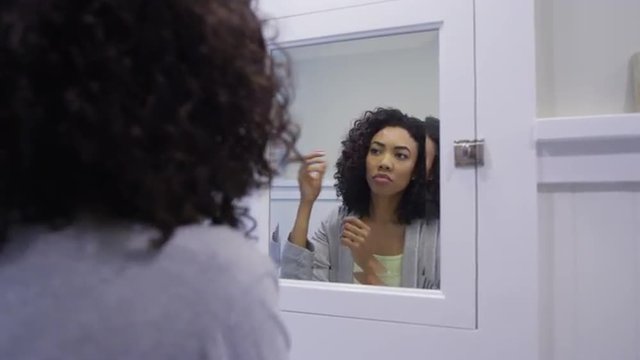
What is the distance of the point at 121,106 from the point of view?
40 centimetres

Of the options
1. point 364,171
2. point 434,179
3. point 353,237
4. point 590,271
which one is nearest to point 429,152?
point 434,179

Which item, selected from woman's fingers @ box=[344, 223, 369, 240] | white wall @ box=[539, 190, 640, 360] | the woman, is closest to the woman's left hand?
woman's fingers @ box=[344, 223, 369, 240]

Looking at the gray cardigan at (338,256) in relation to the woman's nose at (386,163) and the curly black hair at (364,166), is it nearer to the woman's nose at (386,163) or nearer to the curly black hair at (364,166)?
the curly black hair at (364,166)

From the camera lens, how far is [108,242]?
41 cm

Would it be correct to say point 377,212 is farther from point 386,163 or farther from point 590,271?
point 590,271

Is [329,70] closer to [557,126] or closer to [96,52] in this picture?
[557,126]

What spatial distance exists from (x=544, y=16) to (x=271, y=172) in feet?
2.69

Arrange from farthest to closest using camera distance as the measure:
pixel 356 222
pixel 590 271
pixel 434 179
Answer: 1. pixel 356 222
2. pixel 434 179
3. pixel 590 271

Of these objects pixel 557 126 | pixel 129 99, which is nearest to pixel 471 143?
pixel 557 126

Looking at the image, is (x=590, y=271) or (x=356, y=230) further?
(x=356, y=230)

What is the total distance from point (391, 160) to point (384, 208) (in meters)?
0.11

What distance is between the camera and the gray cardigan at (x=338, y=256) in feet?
3.82

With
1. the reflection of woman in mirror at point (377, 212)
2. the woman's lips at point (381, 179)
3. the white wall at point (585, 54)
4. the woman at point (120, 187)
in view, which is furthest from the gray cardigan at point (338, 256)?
the woman at point (120, 187)

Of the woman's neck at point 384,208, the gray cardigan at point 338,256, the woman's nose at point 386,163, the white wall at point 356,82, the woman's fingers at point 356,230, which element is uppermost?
the white wall at point 356,82
